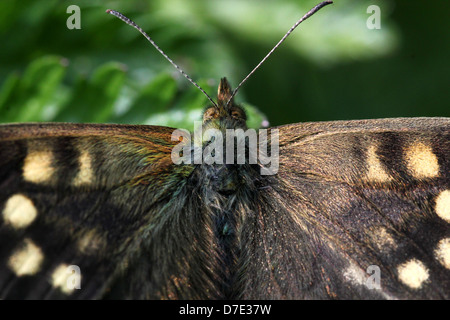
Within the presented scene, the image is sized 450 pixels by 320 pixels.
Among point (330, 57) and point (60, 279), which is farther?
point (330, 57)

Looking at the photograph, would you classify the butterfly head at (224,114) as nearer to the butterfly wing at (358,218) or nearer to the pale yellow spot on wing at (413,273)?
the butterfly wing at (358,218)

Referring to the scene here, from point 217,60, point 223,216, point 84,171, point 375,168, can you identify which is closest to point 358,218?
point 375,168

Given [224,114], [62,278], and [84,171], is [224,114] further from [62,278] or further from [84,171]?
[62,278]

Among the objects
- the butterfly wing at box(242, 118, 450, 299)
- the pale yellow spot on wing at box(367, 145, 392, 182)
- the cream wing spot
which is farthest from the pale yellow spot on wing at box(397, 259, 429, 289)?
the cream wing spot

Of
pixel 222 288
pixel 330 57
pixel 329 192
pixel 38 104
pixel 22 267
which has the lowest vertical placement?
pixel 222 288

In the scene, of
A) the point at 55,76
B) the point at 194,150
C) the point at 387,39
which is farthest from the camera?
the point at 387,39

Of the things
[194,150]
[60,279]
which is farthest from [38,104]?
[60,279]

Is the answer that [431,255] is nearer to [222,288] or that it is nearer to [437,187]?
[437,187]
